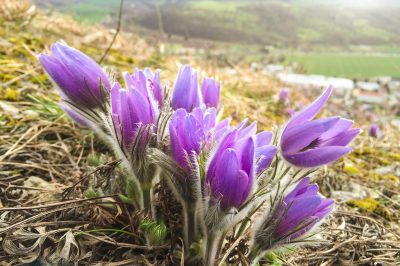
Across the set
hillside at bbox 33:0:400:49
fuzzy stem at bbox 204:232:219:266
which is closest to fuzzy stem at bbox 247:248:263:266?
fuzzy stem at bbox 204:232:219:266

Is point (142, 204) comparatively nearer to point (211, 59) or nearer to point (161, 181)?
point (161, 181)

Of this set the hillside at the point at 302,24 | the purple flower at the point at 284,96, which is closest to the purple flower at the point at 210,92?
the purple flower at the point at 284,96

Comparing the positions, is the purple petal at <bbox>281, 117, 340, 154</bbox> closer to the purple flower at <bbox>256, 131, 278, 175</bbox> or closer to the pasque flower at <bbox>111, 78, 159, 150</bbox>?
the purple flower at <bbox>256, 131, 278, 175</bbox>

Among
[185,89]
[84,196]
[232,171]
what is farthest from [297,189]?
[84,196]

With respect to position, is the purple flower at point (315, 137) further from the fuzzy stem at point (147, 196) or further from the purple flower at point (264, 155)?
the fuzzy stem at point (147, 196)

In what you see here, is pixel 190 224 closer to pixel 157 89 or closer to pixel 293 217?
pixel 293 217

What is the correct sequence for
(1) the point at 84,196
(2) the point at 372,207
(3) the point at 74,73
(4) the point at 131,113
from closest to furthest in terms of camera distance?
(4) the point at 131,113 → (3) the point at 74,73 → (1) the point at 84,196 → (2) the point at 372,207

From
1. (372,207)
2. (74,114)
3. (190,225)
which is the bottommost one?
(372,207)
